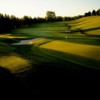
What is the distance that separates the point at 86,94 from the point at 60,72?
181 inches

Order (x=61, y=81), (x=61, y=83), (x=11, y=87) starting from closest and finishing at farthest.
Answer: (x=11, y=87) < (x=61, y=83) < (x=61, y=81)

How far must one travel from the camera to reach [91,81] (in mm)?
16219

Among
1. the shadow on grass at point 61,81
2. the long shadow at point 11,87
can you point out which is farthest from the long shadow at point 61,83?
the long shadow at point 11,87

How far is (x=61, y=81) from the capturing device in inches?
646

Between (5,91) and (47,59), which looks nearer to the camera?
(5,91)

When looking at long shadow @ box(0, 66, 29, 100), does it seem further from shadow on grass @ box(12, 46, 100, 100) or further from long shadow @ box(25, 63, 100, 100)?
long shadow @ box(25, 63, 100, 100)

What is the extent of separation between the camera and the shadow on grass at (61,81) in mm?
14336

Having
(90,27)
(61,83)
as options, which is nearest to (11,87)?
(61,83)

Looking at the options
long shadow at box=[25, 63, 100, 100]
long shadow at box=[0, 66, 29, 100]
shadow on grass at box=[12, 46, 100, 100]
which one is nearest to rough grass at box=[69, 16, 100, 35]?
shadow on grass at box=[12, 46, 100, 100]

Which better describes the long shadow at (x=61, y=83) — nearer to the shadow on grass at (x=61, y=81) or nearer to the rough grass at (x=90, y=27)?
the shadow on grass at (x=61, y=81)

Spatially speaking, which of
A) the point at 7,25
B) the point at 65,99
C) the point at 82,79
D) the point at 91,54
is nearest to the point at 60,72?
the point at 82,79

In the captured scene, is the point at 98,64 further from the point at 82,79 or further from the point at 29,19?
the point at 29,19

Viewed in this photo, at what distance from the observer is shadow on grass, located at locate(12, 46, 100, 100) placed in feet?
47.0

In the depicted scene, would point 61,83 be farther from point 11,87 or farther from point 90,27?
point 90,27
